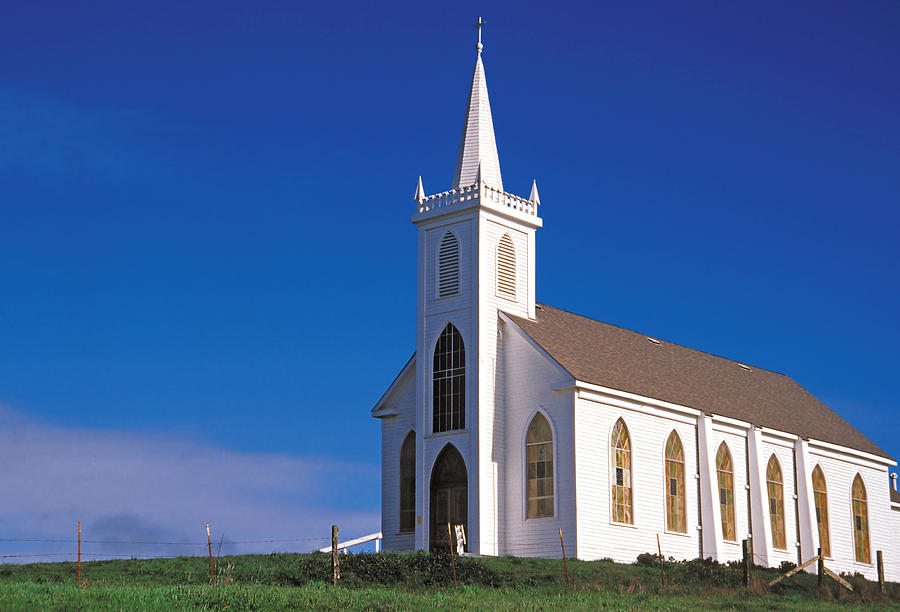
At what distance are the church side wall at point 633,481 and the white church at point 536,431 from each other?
0.06 meters

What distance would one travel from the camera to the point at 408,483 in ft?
166

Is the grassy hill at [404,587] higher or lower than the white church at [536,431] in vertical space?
lower

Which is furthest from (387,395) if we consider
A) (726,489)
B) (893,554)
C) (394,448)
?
(893,554)

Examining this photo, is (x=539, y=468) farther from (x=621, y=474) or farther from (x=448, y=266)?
(x=448, y=266)

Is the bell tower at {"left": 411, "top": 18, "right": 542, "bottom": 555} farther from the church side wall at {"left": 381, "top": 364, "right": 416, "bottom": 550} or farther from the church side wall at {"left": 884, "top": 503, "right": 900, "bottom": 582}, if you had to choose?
the church side wall at {"left": 884, "top": 503, "right": 900, "bottom": 582}

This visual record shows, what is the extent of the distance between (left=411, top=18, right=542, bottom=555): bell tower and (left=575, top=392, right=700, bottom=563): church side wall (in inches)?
135

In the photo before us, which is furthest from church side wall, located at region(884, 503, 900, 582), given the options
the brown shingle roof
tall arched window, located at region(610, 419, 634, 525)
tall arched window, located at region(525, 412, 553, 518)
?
tall arched window, located at region(525, 412, 553, 518)

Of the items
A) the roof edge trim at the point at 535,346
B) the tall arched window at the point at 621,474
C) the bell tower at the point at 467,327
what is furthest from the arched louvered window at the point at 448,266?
the tall arched window at the point at 621,474

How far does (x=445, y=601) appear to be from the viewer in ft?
95.5

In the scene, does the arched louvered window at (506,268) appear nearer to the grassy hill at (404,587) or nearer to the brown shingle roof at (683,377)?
the brown shingle roof at (683,377)

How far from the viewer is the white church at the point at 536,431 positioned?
1774 inches

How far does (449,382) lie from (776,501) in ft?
54.5

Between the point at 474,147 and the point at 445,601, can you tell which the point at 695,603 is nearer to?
the point at 445,601

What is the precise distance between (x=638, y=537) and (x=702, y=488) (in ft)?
16.0
